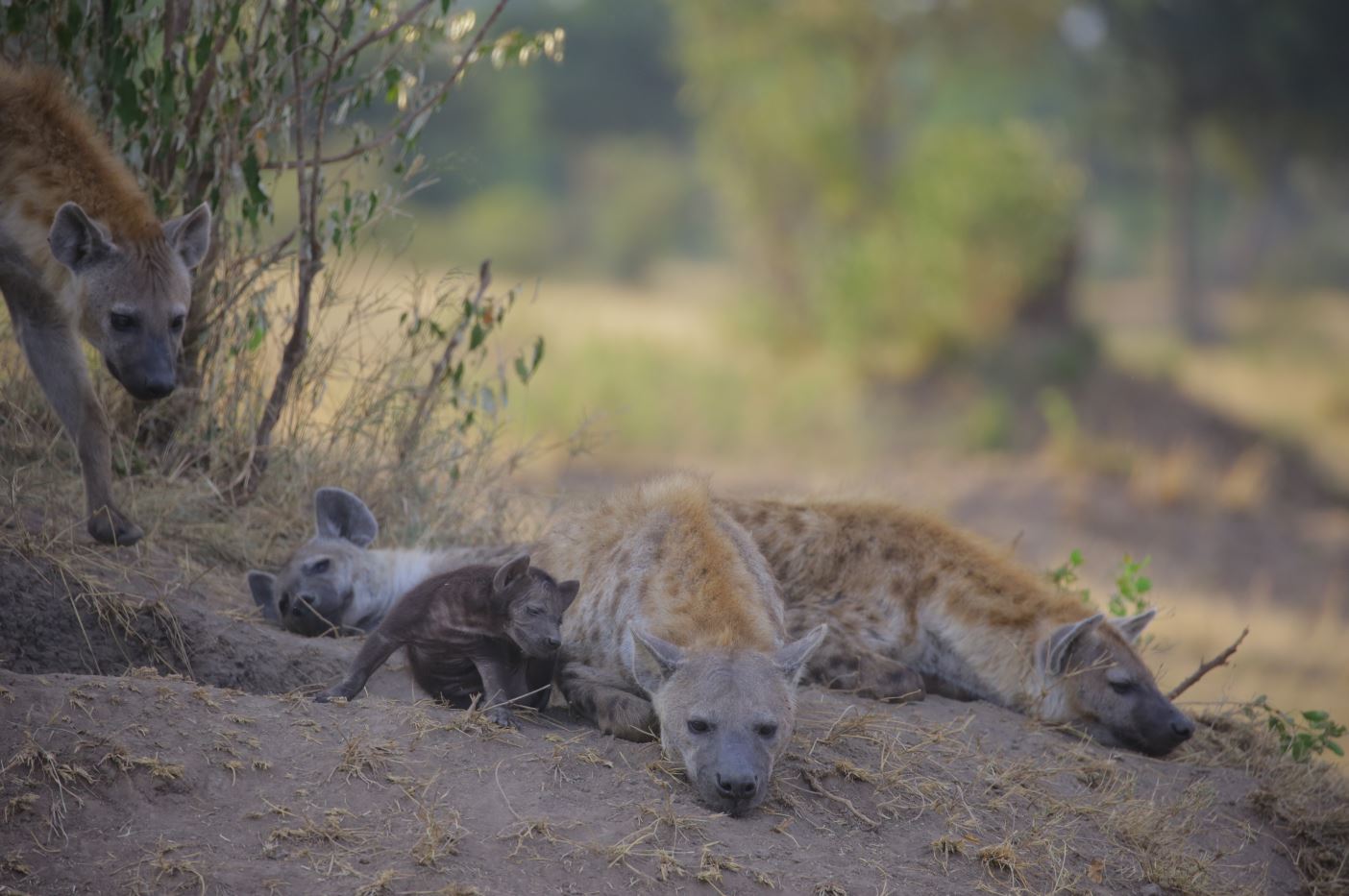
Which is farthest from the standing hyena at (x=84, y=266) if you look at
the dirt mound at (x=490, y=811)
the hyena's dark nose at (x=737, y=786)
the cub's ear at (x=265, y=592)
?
the hyena's dark nose at (x=737, y=786)

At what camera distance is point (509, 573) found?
13.2ft

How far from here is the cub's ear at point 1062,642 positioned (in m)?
4.65

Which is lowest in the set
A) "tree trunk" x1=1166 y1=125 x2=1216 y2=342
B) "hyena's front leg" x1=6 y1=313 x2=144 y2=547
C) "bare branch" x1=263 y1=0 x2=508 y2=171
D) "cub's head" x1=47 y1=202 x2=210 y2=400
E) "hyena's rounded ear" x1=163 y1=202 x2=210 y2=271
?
"tree trunk" x1=1166 y1=125 x2=1216 y2=342

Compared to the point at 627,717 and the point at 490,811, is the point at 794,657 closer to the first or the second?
the point at 627,717

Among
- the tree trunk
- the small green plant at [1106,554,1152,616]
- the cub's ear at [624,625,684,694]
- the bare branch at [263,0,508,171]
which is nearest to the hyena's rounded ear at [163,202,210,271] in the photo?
the bare branch at [263,0,508,171]

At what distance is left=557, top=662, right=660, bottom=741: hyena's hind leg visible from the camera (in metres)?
3.90

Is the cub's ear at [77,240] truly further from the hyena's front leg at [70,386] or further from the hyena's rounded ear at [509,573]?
the hyena's rounded ear at [509,573]

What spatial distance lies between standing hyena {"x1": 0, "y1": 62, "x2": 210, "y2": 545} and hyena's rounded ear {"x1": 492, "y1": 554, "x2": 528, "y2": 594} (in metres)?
1.39

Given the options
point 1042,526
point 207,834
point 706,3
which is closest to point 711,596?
point 207,834

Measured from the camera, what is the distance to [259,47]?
5.37 m

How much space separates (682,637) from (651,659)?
0.12m

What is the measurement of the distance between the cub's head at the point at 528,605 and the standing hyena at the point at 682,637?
229 mm

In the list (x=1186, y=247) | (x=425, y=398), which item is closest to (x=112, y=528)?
(x=425, y=398)

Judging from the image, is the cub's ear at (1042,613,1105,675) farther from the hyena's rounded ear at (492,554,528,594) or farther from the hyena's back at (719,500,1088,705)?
the hyena's rounded ear at (492,554,528,594)
